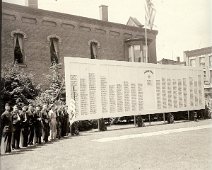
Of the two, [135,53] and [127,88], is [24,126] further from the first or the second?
[135,53]

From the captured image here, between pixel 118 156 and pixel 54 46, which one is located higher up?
pixel 54 46

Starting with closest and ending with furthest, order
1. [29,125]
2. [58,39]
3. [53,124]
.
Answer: [29,125] < [53,124] < [58,39]

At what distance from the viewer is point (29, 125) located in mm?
10500

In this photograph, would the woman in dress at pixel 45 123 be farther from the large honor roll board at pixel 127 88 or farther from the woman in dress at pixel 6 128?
→ the woman in dress at pixel 6 128

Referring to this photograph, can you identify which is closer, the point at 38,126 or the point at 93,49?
the point at 38,126

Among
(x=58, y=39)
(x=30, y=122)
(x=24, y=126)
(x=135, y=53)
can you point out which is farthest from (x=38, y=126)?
(x=135, y=53)

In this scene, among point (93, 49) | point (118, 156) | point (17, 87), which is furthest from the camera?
point (93, 49)

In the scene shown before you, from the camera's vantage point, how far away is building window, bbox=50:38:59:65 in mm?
19938

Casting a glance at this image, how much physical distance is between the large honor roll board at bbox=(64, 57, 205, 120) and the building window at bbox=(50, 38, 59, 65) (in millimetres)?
5940

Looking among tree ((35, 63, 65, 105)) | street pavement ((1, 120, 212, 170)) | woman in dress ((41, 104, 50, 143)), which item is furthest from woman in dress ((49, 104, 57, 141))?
tree ((35, 63, 65, 105))

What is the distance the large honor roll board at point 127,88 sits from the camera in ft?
43.9

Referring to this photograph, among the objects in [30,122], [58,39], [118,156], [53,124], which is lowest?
[118,156]

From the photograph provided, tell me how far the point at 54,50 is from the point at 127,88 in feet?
21.8

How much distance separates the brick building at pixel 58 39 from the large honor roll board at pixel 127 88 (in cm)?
377
